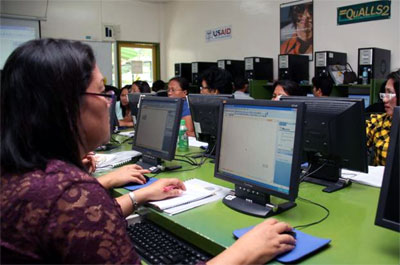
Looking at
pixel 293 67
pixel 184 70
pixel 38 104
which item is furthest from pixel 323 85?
pixel 38 104

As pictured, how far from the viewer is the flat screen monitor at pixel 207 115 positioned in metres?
2.19

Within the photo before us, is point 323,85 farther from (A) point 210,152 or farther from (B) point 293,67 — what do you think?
(A) point 210,152

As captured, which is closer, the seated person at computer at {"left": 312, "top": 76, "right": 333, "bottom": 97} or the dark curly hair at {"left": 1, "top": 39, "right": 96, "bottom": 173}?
the dark curly hair at {"left": 1, "top": 39, "right": 96, "bottom": 173}

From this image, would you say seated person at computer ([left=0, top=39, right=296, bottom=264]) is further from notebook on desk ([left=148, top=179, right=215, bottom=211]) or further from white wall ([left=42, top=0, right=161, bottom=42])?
white wall ([left=42, top=0, right=161, bottom=42])

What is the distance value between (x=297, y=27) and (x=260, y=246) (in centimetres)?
469

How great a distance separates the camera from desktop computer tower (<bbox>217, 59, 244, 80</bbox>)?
18.4ft

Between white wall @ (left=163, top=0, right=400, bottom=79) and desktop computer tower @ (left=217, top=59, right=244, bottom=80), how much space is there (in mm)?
353

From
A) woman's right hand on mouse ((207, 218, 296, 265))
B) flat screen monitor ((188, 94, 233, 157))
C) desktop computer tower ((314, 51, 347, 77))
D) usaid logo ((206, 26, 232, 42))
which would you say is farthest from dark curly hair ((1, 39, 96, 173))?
usaid logo ((206, 26, 232, 42))

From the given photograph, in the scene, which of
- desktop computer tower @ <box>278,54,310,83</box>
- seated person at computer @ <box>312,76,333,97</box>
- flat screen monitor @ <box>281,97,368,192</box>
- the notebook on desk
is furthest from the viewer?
desktop computer tower @ <box>278,54,310,83</box>

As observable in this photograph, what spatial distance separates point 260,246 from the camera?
3.14 feet

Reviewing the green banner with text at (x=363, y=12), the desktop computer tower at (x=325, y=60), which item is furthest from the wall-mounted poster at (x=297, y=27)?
the desktop computer tower at (x=325, y=60)

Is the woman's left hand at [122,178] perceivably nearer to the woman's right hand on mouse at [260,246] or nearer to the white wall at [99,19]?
the woman's right hand on mouse at [260,246]

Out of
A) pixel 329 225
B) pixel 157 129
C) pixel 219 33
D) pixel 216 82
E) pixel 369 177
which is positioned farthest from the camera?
pixel 219 33

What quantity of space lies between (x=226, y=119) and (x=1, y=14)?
5.47 m
